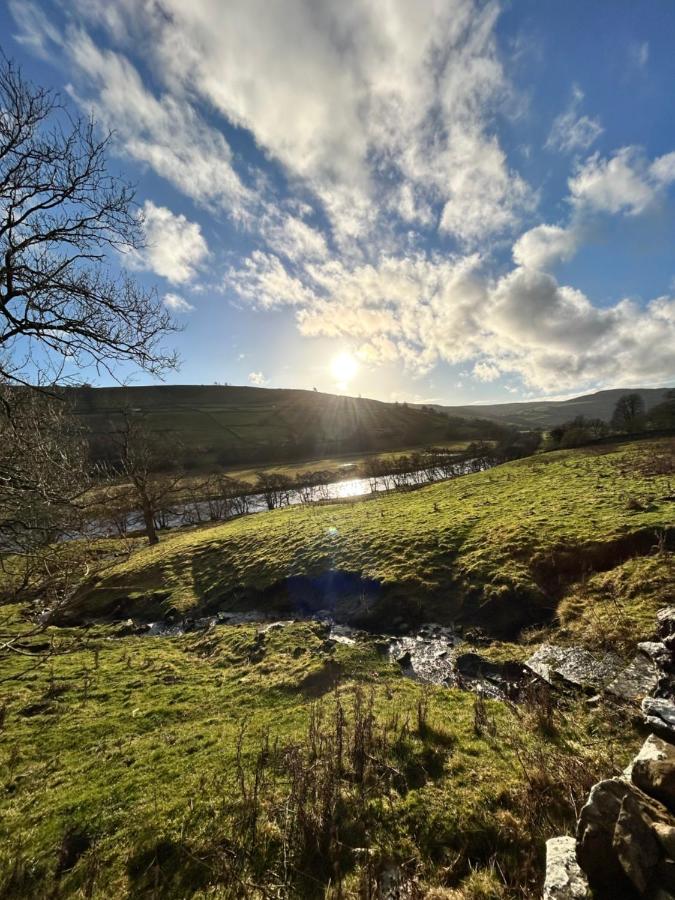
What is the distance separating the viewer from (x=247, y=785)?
25.1 feet

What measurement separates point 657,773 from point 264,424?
163599mm

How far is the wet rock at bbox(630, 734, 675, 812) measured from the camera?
4.79 meters

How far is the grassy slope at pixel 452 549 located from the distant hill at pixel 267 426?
9327cm

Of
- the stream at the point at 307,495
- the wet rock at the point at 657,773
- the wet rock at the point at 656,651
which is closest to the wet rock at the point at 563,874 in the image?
the wet rock at the point at 657,773

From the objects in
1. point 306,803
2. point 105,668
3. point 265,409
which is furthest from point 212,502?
point 265,409

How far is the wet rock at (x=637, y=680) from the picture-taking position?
344 inches

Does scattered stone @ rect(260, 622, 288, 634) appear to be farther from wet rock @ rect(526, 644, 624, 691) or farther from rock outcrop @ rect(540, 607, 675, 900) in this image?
rock outcrop @ rect(540, 607, 675, 900)

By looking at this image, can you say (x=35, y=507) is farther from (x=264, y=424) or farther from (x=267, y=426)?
(x=264, y=424)

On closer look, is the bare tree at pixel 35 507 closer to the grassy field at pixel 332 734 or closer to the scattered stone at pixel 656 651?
the grassy field at pixel 332 734

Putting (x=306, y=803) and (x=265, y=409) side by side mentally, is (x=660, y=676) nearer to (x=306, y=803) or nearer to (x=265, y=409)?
(x=306, y=803)

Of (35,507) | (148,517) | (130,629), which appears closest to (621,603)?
(35,507)

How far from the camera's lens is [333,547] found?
76.3 feet

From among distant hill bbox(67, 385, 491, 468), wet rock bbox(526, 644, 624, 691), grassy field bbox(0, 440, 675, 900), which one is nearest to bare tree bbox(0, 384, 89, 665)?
grassy field bbox(0, 440, 675, 900)

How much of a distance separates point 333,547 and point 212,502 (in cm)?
4725
